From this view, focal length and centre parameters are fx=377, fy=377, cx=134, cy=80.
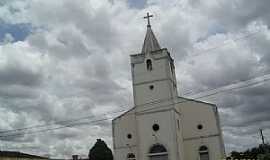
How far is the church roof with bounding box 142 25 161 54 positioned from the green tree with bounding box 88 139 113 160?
14194 millimetres

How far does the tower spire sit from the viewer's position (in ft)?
137

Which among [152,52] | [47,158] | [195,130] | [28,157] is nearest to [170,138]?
[195,130]

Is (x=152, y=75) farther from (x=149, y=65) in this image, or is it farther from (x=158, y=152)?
(x=158, y=152)

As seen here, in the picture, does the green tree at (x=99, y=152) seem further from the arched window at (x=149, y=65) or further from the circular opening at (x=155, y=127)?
the arched window at (x=149, y=65)

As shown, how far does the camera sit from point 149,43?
42250 millimetres

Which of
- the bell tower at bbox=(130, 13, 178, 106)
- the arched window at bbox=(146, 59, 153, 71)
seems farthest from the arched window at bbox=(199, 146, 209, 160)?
the arched window at bbox=(146, 59, 153, 71)

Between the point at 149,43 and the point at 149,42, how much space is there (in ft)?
0.75

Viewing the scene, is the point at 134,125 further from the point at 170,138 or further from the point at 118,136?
the point at 170,138

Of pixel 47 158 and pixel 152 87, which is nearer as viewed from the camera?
pixel 152 87

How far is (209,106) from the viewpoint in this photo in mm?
40562

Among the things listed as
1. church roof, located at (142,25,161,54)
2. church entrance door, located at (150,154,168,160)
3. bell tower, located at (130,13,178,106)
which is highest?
church roof, located at (142,25,161,54)

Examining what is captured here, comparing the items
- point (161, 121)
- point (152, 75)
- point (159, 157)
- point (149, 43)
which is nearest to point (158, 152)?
point (159, 157)

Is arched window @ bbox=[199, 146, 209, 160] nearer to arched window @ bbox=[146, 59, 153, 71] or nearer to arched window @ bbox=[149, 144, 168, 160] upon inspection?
arched window @ bbox=[149, 144, 168, 160]

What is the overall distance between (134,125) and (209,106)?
27.5 ft
